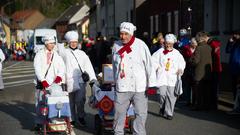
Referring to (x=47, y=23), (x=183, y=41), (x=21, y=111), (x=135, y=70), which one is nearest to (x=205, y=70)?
(x=183, y=41)

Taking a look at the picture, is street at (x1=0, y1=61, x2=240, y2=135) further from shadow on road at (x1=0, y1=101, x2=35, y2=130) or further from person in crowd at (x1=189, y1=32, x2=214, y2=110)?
person in crowd at (x1=189, y1=32, x2=214, y2=110)

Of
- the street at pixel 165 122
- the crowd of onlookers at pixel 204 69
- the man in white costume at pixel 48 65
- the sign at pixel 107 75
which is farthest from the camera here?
the crowd of onlookers at pixel 204 69

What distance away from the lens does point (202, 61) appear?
13680 millimetres

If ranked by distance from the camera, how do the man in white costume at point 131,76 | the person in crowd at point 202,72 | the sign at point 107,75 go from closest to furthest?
the man in white costume at point 131,76 < the sign at point 107,75 < the person in crowd at point 202,72

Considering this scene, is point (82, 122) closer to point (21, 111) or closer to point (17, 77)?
point (21, 111)

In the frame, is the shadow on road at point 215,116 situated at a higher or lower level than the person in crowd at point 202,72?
lower

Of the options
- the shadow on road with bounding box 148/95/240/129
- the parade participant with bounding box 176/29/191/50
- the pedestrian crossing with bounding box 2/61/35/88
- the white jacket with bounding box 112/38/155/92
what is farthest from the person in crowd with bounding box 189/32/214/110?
the pedestrian crossing with bounding box 2/61/35/88

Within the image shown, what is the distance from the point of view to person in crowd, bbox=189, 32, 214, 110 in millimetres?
13578

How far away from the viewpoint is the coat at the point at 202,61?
13.6 metres

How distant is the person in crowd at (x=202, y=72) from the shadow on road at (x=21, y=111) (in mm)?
3924

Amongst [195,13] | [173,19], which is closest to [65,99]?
[195,13]

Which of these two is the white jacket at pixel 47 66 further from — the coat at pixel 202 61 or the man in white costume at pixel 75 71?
the coat at pixel 202 61

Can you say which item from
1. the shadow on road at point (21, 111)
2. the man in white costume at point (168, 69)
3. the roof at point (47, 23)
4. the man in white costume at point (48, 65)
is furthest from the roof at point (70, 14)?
the man in white costume at point (48, 65)

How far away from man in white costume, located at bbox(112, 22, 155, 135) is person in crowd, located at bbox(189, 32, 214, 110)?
473cm
